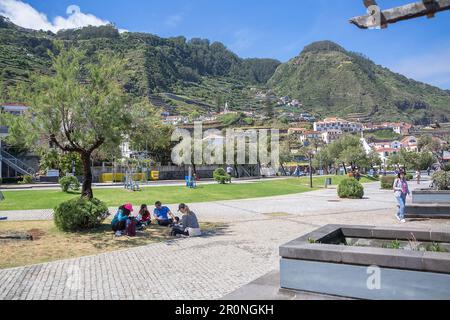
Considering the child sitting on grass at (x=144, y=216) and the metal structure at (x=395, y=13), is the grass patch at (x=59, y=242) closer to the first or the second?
the child sitting on grass at (x=144, y=216)

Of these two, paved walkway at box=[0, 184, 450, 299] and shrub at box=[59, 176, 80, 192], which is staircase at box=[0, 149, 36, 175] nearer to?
shrub at box=[59, 176, 80, 192]

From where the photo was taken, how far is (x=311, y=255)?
5.12 meters

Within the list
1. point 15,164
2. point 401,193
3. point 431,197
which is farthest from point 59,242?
point 15,164

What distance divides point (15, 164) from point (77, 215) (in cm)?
3968

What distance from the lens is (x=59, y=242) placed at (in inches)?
412

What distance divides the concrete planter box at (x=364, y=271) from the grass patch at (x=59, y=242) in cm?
577

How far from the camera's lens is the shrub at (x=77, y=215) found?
1187cm

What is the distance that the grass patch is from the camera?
886 centimetres
